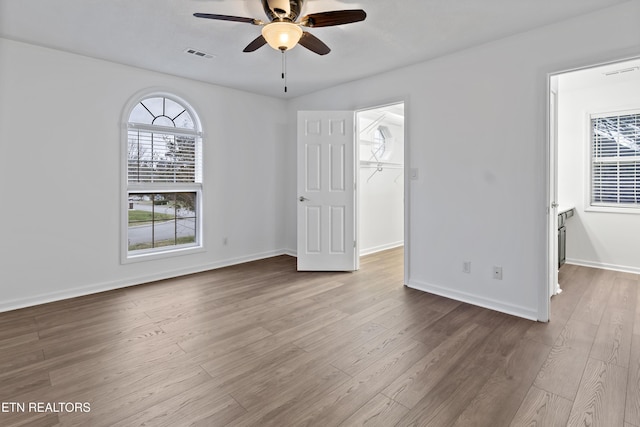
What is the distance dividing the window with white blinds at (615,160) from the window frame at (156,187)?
5.55 m

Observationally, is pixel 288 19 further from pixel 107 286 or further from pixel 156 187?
pixel 107 286

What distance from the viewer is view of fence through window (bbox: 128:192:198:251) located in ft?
13.5

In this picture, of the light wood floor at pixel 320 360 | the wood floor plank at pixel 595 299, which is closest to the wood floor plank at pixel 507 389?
the light wood floor at pixel 320 360

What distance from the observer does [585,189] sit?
477 centimetres

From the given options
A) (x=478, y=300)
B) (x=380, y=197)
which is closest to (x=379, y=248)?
(x=380, y=197)

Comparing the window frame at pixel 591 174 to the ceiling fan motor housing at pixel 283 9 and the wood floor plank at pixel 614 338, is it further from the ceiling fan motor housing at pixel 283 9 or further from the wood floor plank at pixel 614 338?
the ceiling fan motor housing at pixel 283 9

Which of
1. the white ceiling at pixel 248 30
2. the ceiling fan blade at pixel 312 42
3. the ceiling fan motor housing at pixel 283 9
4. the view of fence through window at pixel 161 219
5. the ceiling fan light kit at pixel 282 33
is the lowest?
the view of fence through window at pixel 161 219

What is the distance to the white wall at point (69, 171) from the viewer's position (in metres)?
3.17

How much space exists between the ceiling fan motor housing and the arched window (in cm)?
248

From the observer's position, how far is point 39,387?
1.98m

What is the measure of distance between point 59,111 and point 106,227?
4.19 feet

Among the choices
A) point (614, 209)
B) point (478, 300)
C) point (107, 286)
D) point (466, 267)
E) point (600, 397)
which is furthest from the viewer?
point (614, 209)

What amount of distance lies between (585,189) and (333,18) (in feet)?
15.2

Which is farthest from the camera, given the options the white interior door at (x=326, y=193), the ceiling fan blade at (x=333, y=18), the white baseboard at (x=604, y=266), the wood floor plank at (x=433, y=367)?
the white interior door at (x=326, y=193)
